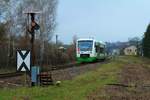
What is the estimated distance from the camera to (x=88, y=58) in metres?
61.1

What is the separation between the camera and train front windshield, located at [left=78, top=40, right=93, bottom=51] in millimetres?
61094

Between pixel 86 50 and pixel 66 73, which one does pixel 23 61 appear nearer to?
pixel 66 73

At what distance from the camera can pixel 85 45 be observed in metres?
61.5

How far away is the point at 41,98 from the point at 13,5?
166 feet

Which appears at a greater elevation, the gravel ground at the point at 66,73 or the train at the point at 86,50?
the train at the point at 86,50

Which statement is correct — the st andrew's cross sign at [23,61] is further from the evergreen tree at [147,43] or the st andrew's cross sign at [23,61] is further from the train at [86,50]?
the evergreen tree at [147,43]

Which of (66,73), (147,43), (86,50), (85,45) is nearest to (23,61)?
(66,73)

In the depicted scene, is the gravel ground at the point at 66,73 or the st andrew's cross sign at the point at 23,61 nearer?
the st andrew's cross sign at the point at 23,61

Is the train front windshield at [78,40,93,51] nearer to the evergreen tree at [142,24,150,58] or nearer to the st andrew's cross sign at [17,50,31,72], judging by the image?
the st andrew's cross sign at [17,50,31,72]

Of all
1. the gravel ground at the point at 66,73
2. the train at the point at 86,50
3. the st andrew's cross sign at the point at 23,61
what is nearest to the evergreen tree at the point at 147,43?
the train at the point at 86,50

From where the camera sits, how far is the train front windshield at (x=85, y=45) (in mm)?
61094

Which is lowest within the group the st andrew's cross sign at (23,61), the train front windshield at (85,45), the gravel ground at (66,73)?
the gravel ground at (66,73)

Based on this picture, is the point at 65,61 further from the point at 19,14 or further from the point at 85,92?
the point at 85,92

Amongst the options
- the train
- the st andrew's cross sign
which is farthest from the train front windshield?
the st andrew's cross sign
